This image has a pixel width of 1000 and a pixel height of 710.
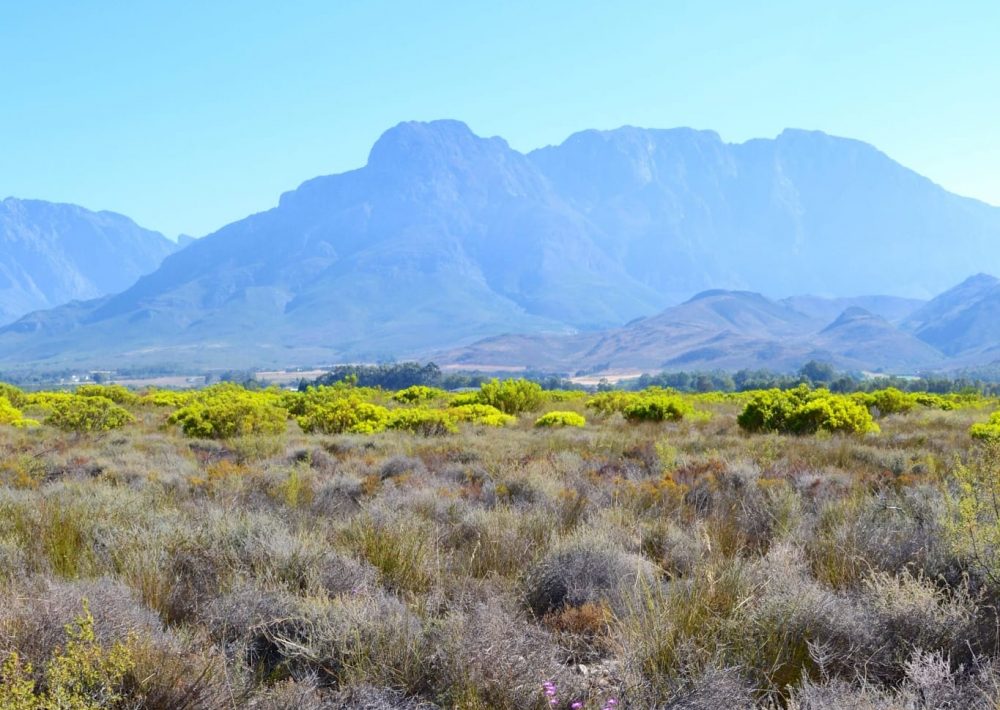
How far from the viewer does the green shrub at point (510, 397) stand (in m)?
19.9

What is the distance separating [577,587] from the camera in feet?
14.4

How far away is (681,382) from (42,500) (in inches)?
3374

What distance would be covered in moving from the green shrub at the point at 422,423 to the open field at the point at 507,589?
214 inches

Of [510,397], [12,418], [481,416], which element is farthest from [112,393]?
[481,416]

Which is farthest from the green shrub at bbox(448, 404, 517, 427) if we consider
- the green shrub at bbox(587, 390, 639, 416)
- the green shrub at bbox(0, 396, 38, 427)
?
the green shrub at bbox(0, 396, 38, 427)

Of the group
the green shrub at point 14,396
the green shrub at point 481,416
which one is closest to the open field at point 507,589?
the green shrub at point 481,416

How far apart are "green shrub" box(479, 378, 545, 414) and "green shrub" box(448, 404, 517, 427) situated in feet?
8.14

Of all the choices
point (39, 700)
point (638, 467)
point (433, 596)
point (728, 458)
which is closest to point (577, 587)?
point (433, 596)

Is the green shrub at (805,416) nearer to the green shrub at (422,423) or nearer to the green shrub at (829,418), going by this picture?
the green shrub at (829,418)

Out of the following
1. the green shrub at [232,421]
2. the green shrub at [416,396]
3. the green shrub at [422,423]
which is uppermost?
the green shrub at [232,421]

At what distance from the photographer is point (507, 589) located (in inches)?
169

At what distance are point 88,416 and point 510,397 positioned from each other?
10623 millimetres

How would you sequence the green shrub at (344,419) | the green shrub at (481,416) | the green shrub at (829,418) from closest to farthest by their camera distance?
the green shrub at (829,418)
the green shrub at (344,419)
the green shrub at (481,416)

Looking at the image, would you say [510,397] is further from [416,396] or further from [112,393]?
[112,393]
